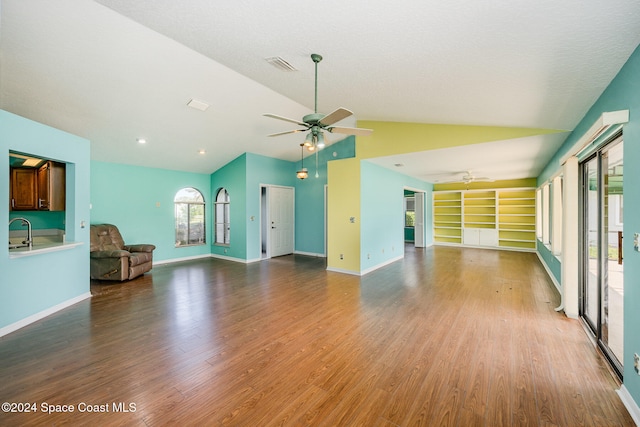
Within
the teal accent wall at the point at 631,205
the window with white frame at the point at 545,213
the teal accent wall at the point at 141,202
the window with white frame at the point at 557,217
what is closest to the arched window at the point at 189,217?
the teal accent wall at the point at 141,202

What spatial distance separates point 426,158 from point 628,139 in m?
3.32

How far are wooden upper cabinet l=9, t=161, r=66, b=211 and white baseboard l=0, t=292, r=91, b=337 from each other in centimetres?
141

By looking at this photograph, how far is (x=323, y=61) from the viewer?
2.58m

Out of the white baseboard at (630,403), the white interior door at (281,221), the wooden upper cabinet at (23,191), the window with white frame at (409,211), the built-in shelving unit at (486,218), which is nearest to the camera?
the white baseboard at (630,403)

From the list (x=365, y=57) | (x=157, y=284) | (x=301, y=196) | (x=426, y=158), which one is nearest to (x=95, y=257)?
(x=157, y=284)

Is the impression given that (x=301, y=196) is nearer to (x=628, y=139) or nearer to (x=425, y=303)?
(x=425, y=303)

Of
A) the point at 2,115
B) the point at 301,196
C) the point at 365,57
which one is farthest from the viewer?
the point at 301,196

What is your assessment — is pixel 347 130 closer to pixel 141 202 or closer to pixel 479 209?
pixel 141 202

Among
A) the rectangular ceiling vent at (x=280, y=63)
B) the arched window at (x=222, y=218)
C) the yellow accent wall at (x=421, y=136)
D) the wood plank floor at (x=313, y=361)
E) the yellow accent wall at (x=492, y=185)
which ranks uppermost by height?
the rectangular ceiling vent at (x=280, y=63)

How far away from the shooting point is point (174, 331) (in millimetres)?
2926

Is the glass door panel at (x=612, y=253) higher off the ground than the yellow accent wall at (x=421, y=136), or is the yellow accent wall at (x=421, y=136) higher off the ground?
the yellow accent wall at (x=421, y=136)

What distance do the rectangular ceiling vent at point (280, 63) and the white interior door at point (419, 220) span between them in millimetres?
7738

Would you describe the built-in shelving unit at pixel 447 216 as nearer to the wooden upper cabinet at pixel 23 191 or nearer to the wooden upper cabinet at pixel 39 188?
the wooden upper cabinet at pixel 39 188

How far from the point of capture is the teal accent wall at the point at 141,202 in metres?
5.76
